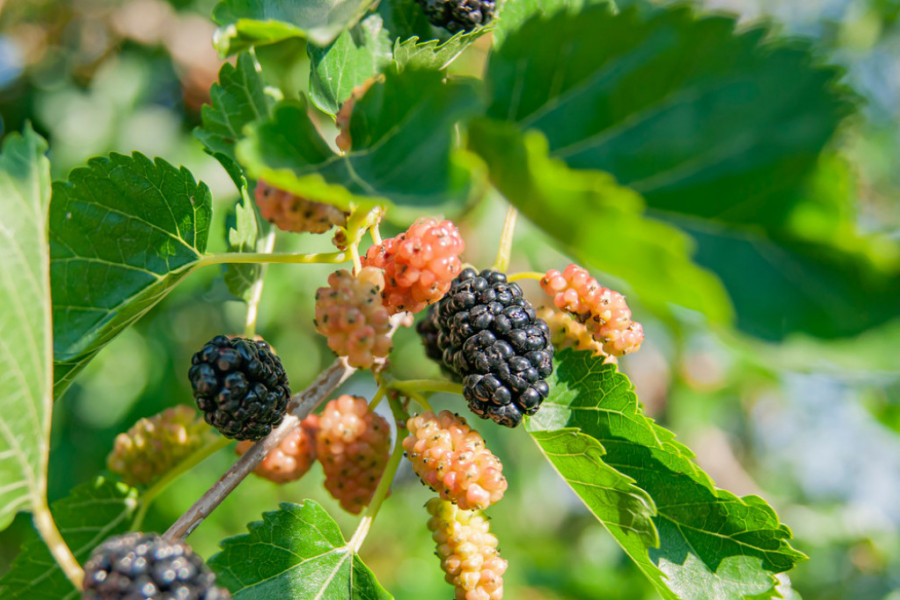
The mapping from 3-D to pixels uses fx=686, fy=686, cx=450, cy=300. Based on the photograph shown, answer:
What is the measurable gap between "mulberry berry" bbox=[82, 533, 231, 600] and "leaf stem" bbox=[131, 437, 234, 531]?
0.29 metres

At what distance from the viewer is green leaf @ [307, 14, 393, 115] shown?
814 mm

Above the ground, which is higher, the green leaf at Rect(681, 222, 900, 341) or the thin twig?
the green leaf at Rect(681, 222, 900, 341)

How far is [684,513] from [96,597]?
62 cm

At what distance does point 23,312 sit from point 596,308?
1.96 ft

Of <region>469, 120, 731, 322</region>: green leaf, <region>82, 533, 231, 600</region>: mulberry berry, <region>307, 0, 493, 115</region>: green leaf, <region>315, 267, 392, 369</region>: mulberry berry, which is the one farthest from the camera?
<region>307, 0, 493, 115</region>: green leaf

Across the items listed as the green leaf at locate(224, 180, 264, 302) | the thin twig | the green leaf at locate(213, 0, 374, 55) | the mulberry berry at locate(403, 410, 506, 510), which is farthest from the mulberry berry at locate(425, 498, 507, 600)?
the green leaf at locate(213, 0, 374, 55)

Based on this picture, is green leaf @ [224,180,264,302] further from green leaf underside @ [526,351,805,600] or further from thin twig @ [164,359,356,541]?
green leaf underside @ [526,351,805,600]

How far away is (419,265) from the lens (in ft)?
2.46

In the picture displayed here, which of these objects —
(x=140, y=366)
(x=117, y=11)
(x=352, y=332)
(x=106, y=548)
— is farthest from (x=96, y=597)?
(x=117, y=11)

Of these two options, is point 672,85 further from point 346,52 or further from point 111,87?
point 111,87

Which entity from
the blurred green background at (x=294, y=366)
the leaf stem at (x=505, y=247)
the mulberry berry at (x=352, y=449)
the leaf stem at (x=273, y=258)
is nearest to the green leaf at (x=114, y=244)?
the leaf stem at (x=273, y=258)

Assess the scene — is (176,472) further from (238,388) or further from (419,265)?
(419,265)

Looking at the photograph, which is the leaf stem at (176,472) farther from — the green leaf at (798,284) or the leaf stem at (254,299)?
the green leaf at (798,284)

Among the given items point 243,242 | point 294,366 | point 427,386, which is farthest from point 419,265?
point 294,366
